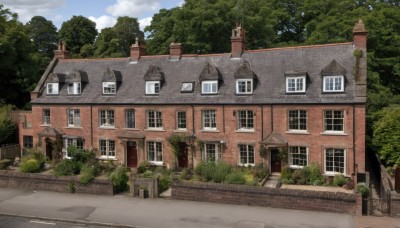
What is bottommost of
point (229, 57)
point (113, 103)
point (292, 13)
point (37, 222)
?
point (37, 222)

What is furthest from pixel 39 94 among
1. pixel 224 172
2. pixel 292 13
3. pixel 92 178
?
pixel 292 13

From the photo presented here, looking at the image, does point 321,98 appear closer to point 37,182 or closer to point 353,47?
point 353,47

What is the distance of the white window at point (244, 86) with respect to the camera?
96.4 feet

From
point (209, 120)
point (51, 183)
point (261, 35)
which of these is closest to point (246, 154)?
point (209, 120)

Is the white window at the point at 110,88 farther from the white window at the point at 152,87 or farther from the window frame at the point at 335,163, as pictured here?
the window frame at the point at 335,163

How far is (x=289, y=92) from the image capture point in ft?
92.0

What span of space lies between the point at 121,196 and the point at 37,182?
20.6 ft

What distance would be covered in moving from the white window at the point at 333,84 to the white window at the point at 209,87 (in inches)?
332

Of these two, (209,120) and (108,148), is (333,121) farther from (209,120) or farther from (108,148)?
(108,148)

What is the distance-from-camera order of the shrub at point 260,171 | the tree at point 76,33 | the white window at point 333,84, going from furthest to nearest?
the tree at point 76,33 → the shrub at point 260,171 → the white window at point 333,84

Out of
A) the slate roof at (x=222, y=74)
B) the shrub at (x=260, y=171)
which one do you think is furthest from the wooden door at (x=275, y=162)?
the slate roof at (x=222, y=74)

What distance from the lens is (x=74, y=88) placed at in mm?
35094

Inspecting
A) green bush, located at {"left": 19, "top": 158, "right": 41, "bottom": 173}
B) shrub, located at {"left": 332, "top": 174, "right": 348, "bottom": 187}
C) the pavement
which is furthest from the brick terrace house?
the pavement

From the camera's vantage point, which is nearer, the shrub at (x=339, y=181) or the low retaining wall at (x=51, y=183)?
the low retaining wall at (x=51, y=183)
